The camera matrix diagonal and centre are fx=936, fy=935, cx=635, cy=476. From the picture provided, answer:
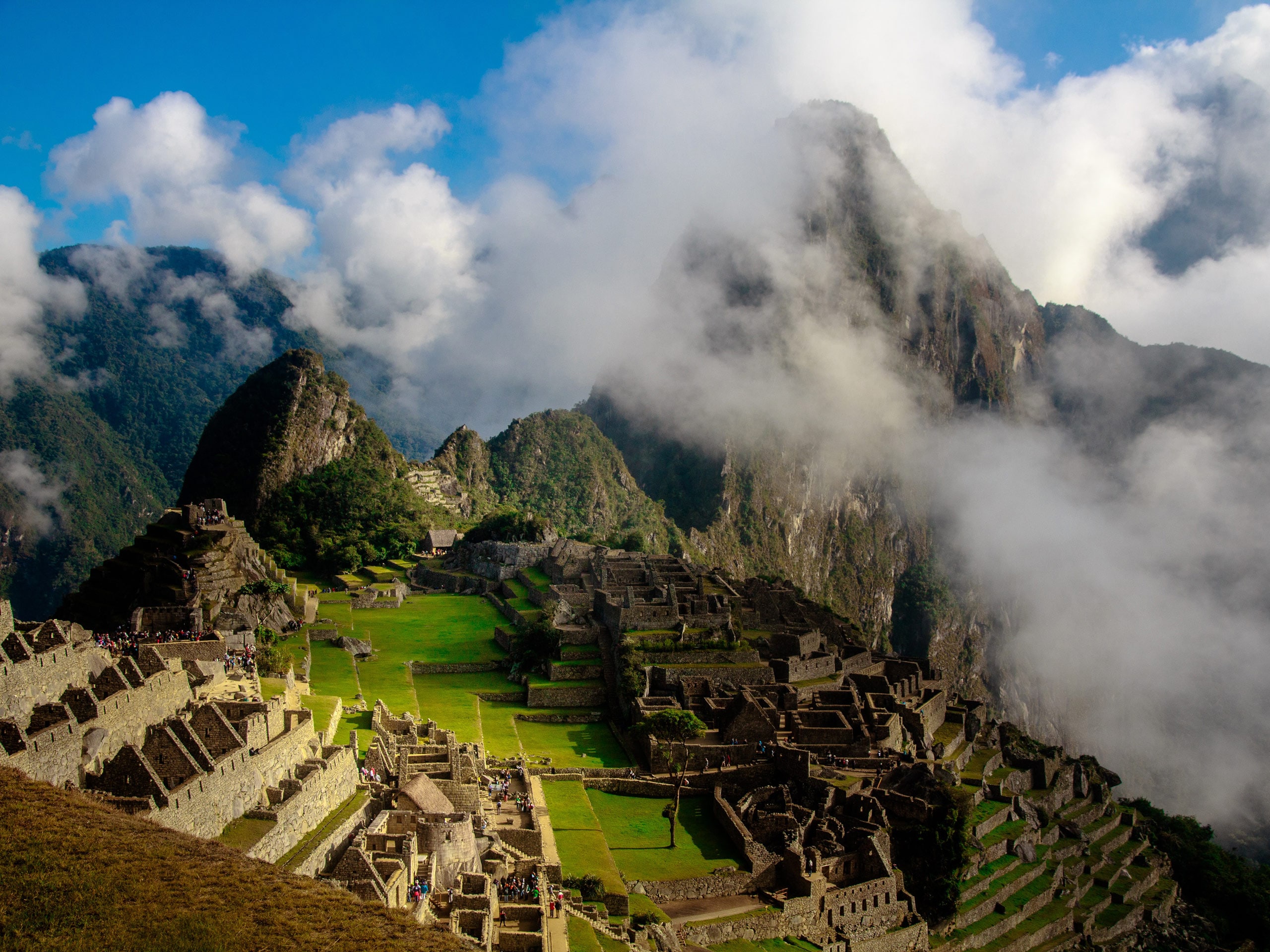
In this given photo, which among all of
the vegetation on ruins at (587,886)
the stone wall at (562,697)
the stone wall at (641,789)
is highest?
the stone wall at (562,697)

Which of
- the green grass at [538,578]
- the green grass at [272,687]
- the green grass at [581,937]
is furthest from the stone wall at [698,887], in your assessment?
the green grass at [538,578]

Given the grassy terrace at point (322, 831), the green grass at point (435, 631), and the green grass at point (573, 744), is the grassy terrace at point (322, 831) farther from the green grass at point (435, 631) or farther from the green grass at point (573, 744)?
the green grass at point (435, 631)

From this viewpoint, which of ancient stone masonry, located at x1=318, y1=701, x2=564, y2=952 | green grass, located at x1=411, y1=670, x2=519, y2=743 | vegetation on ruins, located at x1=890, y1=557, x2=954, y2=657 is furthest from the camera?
vegetation on ruins, located at x1=890, y1=557, x2=954, y2=657

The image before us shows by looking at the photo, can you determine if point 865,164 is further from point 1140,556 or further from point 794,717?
point 794,717

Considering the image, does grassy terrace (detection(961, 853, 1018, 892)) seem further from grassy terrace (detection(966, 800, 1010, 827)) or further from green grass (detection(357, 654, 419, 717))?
green grass (detection(357, 654, 419, 717))

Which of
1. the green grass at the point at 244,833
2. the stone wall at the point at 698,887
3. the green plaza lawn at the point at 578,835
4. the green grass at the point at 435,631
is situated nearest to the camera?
the green grass at the point at 244,833

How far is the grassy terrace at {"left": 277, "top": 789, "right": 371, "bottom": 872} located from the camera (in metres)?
15.8

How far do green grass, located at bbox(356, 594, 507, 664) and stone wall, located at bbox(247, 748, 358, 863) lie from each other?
19698mm

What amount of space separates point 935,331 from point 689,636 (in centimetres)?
15374

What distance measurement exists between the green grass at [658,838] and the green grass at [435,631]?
14.4 metres

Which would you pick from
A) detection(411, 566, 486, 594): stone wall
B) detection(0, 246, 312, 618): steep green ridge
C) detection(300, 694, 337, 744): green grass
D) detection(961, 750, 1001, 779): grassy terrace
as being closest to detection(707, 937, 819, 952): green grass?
detection(300, 694, 337, 744): green grass

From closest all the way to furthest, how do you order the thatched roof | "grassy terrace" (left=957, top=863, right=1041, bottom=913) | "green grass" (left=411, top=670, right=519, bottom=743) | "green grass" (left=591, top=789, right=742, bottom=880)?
1. the thatched roof
2. "green grass" (left=591, top=789, right=742, bottom=880)
3. "grassy terrace" (left=957, top=863, right=1041, bottom=913)
4. "green grass" (left=411, top=670, right=519, bottom=743)

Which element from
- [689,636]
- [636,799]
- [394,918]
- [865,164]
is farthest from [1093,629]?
[394,918]

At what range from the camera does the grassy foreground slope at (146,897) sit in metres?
9.98
